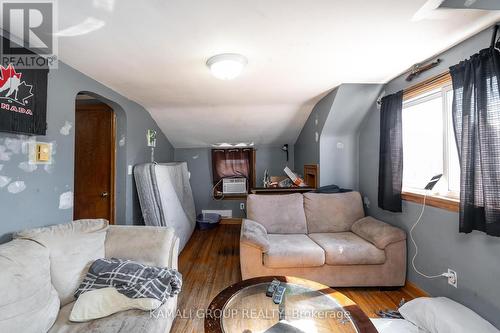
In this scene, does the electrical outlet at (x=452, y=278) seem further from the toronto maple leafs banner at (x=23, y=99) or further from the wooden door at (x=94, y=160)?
the wooden door at (x=94, y=160)

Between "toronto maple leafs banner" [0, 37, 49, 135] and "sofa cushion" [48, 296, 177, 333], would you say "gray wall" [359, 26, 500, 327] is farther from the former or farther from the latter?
"toronto maple leafs banner" [0, 37, 49, 135]

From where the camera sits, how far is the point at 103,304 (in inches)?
47.9

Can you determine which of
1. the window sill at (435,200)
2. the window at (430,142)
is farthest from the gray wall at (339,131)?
the window sill at (435,200)

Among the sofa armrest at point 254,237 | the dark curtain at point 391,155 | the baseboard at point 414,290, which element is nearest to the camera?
the baseboard at point 414,290

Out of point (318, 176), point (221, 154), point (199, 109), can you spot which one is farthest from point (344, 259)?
point (221, 154)

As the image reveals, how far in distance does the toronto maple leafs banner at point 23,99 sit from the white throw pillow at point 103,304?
1145mm

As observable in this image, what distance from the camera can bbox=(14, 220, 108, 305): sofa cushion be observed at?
128cm

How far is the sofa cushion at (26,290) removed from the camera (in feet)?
3.25

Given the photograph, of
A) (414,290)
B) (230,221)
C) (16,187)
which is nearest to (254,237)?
Answer: (414,290)

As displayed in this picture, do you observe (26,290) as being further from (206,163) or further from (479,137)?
(206,163)

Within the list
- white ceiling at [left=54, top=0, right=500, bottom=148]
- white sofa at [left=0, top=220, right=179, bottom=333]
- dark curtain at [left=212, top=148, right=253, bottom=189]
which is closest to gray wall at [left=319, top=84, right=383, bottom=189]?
white ceiling at [left=54, top=0, right=500, bottom=148]

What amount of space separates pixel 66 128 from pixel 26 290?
1264mm

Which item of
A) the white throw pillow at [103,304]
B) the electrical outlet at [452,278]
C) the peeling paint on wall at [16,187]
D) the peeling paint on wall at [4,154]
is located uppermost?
the peeling paint on wall at [4,154]

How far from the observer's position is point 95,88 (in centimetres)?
211
